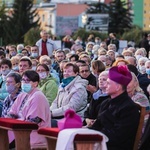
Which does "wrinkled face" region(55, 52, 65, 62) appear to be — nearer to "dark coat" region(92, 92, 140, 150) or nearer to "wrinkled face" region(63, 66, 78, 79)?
"wrinkled face" region(63, 66, 78, 79)

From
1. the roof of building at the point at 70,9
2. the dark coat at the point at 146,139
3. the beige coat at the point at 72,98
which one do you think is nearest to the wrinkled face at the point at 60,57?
the beige coat at the point at 72,98

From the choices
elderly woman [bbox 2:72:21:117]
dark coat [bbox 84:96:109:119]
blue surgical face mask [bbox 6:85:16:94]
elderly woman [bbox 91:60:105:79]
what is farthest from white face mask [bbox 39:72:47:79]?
dark coat [bbox 84:96:109:119]

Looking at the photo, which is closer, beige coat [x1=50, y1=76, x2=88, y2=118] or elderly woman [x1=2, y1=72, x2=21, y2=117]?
elderly woman [x1=2, y1=72, x2=21, y2=117]

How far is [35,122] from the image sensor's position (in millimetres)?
12109

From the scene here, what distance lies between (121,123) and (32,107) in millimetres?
2538

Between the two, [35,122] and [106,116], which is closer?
[106,116]

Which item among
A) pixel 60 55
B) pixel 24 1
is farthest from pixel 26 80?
pixel 24 1

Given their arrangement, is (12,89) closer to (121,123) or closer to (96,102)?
(96,102)

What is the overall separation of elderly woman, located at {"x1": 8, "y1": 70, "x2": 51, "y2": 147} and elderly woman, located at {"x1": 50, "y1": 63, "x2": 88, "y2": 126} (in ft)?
3.85

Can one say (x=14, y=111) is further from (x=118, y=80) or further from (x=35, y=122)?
(x=118, y=80)

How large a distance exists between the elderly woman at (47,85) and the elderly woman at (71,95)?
891 millimetres

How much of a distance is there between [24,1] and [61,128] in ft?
234

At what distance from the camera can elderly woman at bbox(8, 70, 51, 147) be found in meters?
12.1

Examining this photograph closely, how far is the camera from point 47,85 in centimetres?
1548
